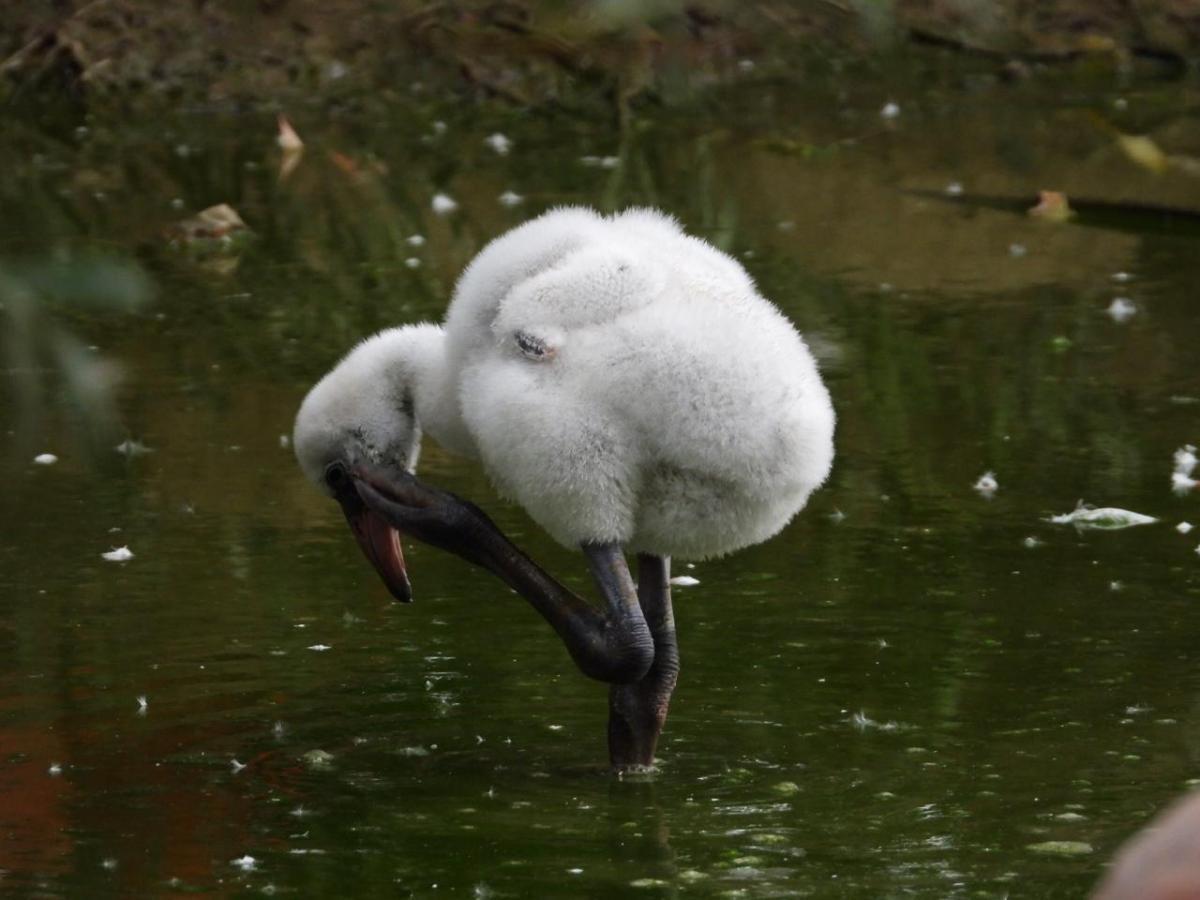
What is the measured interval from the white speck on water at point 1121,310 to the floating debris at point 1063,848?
4780 millimetres

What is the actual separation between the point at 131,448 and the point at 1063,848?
4302 mm

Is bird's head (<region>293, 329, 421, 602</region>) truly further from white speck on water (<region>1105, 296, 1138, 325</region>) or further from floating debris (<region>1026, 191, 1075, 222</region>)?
floating debris (<region>1026, 191, 1075, 222</region>)

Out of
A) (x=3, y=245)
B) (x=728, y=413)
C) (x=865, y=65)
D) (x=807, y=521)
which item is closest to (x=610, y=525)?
(x=728, y=413)

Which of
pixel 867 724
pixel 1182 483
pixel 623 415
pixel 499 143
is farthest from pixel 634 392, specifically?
pixel 499 143

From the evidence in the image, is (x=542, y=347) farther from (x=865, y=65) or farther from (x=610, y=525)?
(x=865, y=65)

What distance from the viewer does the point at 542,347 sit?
4441 millimetres

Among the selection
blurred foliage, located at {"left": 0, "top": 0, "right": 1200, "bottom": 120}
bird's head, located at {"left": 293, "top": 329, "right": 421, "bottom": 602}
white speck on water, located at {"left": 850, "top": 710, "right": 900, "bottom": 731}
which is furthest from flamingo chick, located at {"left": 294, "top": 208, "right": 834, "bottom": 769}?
blurred foliage, located at {"left": 0, "top": 0, "right": 1200, "bottom": 120}

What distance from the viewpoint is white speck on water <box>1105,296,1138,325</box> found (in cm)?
874

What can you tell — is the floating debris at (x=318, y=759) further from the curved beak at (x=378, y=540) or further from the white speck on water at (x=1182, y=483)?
the white speck on water at (x=1182, y=483)

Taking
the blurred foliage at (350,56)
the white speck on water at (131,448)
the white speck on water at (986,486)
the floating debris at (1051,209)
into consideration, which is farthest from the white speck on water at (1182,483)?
the blurred foliage at (350,56)

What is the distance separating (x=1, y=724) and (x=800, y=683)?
180cm

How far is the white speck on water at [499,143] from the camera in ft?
44.4

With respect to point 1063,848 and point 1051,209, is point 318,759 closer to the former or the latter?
point 1063,848

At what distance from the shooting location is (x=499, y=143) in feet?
45.2
